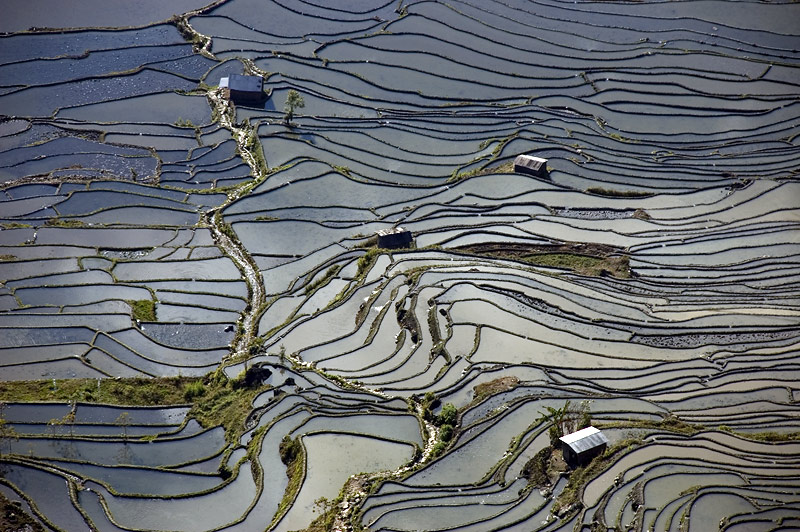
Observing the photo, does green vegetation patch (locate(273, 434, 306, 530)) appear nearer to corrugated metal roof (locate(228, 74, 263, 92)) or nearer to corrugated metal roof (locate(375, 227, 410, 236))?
corrugated metal roof (locate(375, 227, 410, 236))

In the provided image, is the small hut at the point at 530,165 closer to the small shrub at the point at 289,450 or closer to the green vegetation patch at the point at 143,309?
the green vegetation patch at the point at 143,309

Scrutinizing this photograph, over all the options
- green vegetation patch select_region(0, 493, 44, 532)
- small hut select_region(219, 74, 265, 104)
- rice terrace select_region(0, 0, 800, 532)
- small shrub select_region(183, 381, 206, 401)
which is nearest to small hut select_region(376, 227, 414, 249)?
rice terrace select_region(0, 0, 800, 532)

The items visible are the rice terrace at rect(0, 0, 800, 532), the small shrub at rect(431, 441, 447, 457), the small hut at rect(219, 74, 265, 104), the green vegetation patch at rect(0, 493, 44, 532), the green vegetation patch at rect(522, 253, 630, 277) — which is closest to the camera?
the green vegetation patch at rect(0, 493, 44, 532)

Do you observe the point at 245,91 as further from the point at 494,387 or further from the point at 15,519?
the point at 15,519

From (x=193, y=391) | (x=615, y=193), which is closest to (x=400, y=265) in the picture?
(x=193, y=391)

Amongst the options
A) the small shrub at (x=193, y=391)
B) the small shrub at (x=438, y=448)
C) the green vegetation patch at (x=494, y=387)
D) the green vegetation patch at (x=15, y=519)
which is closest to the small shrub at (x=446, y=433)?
the small shrub at (x=438, y=448)

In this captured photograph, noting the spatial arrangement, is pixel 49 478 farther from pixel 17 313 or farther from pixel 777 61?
pixel 777 61
